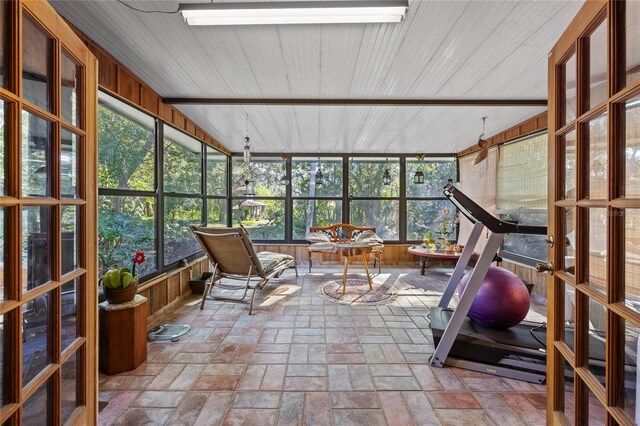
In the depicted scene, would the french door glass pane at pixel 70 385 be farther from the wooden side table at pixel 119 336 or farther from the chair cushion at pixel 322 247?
the chair cushion at pixel 322 247

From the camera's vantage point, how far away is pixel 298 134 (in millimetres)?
4500

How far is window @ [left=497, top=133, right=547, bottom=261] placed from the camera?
3674 mm

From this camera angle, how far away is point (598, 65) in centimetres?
102

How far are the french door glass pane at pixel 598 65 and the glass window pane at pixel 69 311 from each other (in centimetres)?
234

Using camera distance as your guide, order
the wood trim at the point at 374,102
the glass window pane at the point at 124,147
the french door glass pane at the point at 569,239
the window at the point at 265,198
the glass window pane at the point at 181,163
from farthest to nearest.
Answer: the window at the point at 265,198, the glass window pane at the point at 181,163, the wood trim at the point at 374,102, the glass window pane at the point at 124,147, the french door glass pane at the point at 569,239

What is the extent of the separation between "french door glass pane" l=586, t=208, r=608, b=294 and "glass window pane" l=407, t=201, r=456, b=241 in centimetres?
506

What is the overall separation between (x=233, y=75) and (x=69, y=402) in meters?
2.51

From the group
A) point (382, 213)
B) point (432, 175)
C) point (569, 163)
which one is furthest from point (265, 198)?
point (569, 163)

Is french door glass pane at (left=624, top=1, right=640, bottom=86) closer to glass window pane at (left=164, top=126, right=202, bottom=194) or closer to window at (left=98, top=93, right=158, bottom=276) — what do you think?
window at (left=98, top=93, right=158, bottom=276)

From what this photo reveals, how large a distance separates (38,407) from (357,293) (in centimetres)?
338

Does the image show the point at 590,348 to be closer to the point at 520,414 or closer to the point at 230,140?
the point at 520,414

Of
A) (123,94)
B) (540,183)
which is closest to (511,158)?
(540,183)

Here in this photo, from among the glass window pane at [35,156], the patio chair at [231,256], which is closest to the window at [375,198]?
the patio chair at [231,256]

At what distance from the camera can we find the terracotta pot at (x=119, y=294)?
2041 mm
